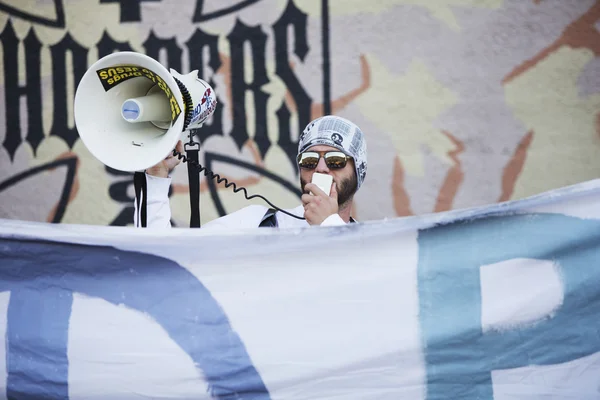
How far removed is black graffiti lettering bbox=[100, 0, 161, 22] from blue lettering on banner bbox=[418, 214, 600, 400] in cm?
276

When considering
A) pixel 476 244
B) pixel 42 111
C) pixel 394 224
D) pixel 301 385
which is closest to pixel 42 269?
pixel 301 385

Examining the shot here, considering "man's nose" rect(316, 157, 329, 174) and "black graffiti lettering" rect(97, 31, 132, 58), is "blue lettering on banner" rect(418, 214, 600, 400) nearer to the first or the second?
"man's nose" rect(316, 157, 329, 174)

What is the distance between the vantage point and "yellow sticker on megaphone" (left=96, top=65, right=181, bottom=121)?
2.18 m

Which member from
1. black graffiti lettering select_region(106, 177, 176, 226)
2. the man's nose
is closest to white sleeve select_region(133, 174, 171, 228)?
the man's nose

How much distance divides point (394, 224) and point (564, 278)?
440 mm

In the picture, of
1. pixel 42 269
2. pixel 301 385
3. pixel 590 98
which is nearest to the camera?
pixel 301 385

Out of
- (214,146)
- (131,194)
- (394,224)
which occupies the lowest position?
(131,194)

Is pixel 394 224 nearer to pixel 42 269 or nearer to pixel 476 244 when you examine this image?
pixel 476 244

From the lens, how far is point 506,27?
3.84 m

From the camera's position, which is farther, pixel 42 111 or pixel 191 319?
pixel 42 111

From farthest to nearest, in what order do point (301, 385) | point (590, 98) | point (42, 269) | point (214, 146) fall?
point (214, 146) < point (590, 98) < point (42, 269) < point (301, 385)

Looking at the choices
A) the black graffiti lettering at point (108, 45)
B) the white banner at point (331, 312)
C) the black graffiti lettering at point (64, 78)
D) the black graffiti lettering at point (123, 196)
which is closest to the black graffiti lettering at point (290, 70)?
the black graffiti lettering at point (123, 196)

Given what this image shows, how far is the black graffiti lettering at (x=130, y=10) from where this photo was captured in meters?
4.23

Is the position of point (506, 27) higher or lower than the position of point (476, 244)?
higher
